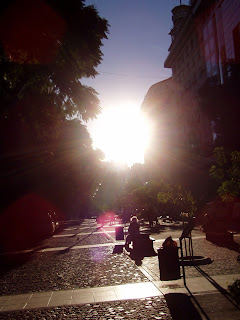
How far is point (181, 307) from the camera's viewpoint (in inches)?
249

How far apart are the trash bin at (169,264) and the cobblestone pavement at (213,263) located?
0.57m

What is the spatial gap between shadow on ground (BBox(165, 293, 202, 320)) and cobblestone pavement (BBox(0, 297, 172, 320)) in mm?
108

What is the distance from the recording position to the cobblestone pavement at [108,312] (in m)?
6.00

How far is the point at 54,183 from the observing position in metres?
31.4

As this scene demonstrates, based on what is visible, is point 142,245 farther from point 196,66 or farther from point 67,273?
point 196,66

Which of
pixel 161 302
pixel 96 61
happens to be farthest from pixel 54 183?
pixel 161 302

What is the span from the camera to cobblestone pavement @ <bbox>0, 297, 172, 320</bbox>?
6.00 meters

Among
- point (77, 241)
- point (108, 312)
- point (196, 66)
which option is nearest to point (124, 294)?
point (108, 312)

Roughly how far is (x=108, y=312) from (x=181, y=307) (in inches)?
51.3

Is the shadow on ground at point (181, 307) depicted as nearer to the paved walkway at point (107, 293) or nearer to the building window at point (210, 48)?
the paved walkway at point (107, 293)

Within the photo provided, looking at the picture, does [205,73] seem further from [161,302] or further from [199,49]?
[161,302]

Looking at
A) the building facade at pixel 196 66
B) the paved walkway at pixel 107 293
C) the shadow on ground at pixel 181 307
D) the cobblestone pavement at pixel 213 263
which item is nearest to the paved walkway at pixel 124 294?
the paved walkway at pixel 107 293

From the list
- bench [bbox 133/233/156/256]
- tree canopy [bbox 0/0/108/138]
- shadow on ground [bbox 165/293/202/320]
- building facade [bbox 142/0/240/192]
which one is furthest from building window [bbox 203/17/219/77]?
shadow on ground [bbox 165/293/202/320]

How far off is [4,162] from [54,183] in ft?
32.8
